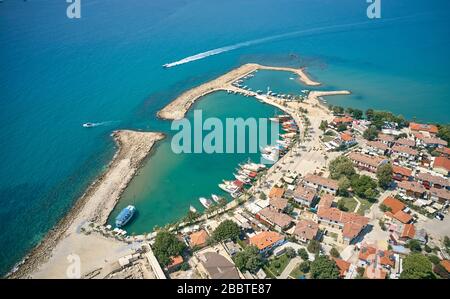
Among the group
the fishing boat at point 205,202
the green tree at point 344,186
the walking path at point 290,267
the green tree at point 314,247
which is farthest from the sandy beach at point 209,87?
the walking path at point 290,267

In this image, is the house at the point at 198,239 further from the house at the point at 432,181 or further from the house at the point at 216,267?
the house at the point at 432,181

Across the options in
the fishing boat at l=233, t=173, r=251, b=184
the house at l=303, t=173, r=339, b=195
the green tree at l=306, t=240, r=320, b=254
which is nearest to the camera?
the green tree at l=306, t=240, r=320, b=254

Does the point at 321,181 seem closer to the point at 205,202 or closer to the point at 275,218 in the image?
the point at 275,218

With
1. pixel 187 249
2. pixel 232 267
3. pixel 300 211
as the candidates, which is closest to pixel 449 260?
pixel 300 211

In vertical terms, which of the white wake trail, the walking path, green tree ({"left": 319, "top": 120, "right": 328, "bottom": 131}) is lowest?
the walking path

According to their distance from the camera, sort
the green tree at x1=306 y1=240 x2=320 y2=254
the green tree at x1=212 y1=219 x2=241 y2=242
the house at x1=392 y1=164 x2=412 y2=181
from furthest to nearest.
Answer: the house at x1=392 y1=164 x2=412 y2=181, the green tree at x1=212 y1=219 x2=241 y2=242, the green tree at x1=306 y1=240 x2=320 y2=254

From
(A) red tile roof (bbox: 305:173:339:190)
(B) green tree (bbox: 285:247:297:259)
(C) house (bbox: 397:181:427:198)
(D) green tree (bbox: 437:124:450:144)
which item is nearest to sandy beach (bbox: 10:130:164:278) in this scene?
(B) green tree (bbox: 285:247:297:259)

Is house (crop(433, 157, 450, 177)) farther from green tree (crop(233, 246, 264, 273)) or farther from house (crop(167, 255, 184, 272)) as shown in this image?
house (crop(167, 255, 184, 272))
